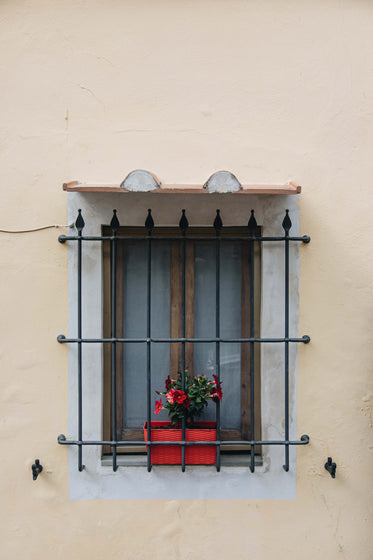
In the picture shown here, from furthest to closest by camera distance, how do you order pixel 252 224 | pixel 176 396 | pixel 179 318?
pixel 179 318
pixel 252 224
pixel 176 396

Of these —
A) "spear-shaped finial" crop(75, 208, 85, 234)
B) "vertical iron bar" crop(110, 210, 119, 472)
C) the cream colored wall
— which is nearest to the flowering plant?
"vertical iron bar" crop(110, 210, 119, 472)

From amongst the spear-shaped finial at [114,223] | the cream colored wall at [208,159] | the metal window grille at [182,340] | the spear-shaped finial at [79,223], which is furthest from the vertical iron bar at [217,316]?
the spear-shaped finial at [79,223]

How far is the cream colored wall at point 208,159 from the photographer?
2.63 m

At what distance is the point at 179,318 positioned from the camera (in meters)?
2.76

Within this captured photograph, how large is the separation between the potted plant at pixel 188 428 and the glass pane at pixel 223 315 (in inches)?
7.2

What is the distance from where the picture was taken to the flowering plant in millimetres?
2492

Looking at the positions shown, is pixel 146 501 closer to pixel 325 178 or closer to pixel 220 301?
pixel 220 301

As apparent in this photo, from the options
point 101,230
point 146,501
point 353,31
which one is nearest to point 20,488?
point 146,501

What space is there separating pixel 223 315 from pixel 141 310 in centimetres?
50

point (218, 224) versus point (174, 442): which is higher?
point (218, 224)

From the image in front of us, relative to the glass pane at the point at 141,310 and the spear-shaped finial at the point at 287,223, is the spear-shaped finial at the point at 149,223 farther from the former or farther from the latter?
the spear-shaped finial at the point at 287,223

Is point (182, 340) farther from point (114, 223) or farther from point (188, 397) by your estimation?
point (114, 223)

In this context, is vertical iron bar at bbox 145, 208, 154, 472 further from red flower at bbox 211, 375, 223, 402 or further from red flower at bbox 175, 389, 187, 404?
red flower at bbox 211, 375, 223, 402

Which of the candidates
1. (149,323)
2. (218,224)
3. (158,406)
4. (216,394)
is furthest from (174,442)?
(218,224)
